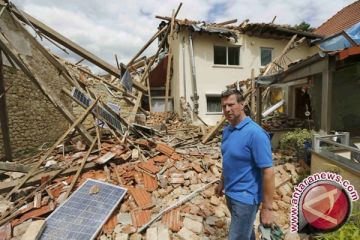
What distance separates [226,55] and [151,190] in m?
10.8

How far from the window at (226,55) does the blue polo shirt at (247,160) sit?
1184cm

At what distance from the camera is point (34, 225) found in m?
3.36

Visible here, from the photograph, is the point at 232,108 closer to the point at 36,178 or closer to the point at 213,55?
the point at 36,178

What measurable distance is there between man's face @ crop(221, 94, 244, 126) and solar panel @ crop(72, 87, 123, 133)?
15.2ft

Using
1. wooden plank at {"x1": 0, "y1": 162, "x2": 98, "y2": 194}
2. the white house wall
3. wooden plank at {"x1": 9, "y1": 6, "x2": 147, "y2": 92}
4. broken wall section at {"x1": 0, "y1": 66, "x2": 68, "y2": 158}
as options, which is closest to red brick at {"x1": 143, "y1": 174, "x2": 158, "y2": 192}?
wooden plank at {"x1": 0, "y1": 162, "x2": 98, "y2": 194}

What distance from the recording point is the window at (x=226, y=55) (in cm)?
1367

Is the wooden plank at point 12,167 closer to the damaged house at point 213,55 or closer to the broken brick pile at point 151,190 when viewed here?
the broken brick pile at point 151,190

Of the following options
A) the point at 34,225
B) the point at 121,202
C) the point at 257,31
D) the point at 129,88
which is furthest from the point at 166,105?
the point at 34,225

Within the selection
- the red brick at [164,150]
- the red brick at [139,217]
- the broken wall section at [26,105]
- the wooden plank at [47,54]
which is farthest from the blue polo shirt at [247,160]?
the wooden plank at [47,54]

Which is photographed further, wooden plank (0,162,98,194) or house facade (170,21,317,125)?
house facade (170,21,317,125)

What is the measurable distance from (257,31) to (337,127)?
7.26 meters

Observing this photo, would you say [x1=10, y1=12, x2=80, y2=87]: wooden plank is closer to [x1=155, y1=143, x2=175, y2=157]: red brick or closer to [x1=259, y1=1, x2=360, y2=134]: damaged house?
[x1=155, y1=143, x2=175, y2=157]: red brick

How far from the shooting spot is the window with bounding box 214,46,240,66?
13.7 metres

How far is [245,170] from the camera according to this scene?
7.77 feet
